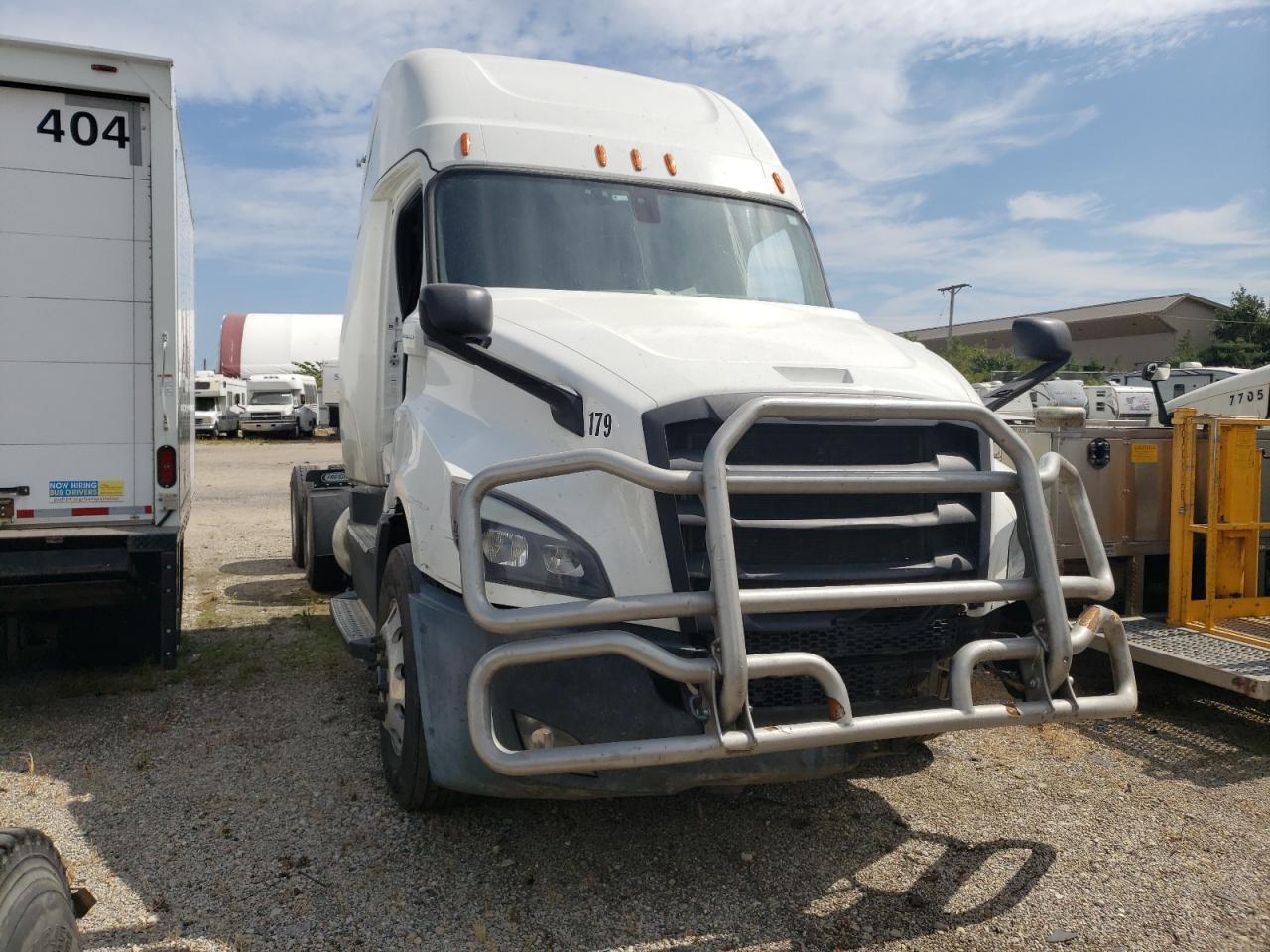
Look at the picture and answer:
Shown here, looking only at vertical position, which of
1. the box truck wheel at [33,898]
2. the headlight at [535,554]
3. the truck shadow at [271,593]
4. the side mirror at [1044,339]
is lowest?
the truck shadow at [271,593]

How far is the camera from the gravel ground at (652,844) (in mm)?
3510

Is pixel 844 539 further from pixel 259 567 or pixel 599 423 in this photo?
pixel 259 567

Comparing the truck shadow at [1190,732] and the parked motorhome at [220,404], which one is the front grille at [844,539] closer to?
the truck shadow at [1190,732]

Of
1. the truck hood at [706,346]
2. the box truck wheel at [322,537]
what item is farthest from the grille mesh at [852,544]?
the box truck wheel at [322,537]

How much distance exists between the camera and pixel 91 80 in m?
5.63

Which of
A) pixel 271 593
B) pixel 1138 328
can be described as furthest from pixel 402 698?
pixel 1138 328

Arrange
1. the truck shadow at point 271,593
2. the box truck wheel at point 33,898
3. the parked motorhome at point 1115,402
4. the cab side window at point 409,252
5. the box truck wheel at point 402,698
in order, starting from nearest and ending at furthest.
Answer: the box truck wheel at point 33,898 < the box truck wheel at point 402,698 < the cab side window at point 409,252 < the truck shadow at point 271,593 < the parked motorhome at point 1115,402

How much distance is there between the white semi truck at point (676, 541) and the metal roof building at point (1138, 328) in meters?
54.1

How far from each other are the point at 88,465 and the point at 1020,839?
16.5 ft

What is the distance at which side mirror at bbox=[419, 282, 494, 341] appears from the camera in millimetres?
3838

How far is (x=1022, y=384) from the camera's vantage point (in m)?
4.35

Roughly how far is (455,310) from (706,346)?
94 centimetres

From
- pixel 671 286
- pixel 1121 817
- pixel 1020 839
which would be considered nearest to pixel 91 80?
pixel 671 286

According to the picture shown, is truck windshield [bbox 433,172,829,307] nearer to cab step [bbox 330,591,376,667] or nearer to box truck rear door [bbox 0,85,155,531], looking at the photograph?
cab step [bbox 330,591,376,667]
